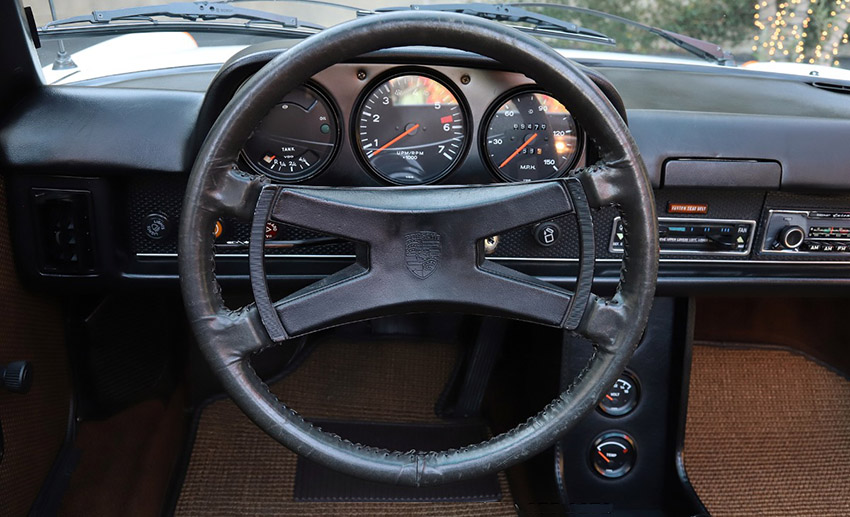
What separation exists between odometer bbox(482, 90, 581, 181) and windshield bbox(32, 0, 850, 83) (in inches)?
16.8

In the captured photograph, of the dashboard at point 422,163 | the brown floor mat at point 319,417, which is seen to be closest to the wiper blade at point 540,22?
the dashboard at point 422,163

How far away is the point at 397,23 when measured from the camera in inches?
40.6

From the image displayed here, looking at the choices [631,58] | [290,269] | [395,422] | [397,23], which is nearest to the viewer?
[397,23]

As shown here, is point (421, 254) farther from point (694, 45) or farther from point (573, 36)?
point (694, 45)

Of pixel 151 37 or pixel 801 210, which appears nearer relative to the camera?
pixel 801 210

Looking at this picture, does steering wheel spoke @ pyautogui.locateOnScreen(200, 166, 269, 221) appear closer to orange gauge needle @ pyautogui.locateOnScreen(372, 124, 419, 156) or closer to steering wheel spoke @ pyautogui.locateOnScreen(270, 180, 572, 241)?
steering wheel spoke @ pyautogui.locateOnScreen(270, 180, 572, 241)

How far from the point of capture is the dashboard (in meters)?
1.45

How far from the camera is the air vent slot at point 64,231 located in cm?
154

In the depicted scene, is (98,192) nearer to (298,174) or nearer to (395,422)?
(298,174)

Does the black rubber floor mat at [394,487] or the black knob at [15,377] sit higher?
the black knob at [15,377]

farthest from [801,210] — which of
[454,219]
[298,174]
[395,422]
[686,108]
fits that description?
[395,422]

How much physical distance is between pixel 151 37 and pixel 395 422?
50.7 inches

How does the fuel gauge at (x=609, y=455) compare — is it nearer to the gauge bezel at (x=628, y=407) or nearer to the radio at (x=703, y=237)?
the gauge bezel at (x=628, y=407)

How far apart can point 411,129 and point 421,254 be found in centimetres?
40
